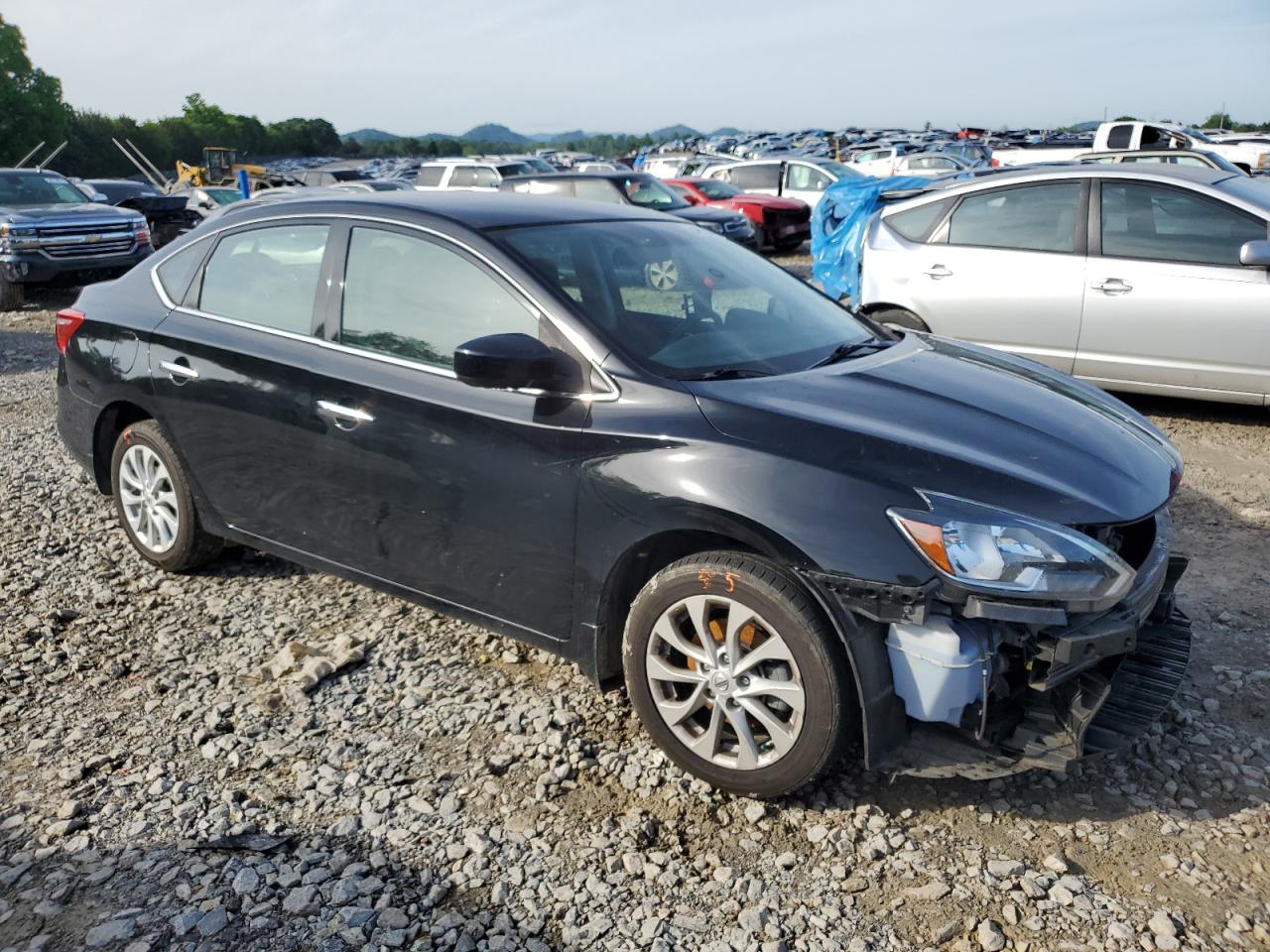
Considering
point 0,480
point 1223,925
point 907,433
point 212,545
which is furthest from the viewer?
point 0,480

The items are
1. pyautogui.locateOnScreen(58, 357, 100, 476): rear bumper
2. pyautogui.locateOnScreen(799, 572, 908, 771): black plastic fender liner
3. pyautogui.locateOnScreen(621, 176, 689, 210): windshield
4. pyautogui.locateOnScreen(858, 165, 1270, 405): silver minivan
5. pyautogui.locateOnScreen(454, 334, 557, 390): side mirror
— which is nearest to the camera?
pyautogui.locateOnScreen(799, 572, 908, 771): black plastic fender liner

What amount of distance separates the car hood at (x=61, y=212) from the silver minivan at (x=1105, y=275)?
1084cm

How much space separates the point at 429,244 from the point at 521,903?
2.18m

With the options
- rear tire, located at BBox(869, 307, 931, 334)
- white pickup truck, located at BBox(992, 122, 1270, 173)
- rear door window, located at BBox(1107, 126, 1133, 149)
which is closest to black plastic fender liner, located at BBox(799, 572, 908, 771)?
rear tire, located at BBox(869, 307, 931, 334)

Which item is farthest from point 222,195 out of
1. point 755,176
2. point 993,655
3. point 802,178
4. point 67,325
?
point 993,655

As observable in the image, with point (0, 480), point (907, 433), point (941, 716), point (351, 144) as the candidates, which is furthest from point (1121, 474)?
point (351, 144)

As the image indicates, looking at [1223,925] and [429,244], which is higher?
[429,244]

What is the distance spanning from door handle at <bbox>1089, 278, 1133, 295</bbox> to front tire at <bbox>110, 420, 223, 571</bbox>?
542cm

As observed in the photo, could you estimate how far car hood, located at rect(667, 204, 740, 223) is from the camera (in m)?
15.5

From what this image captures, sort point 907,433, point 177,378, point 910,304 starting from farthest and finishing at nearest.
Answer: point 910,304
point 177,378
point 907,433

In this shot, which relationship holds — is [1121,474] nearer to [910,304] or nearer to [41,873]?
[41,873]

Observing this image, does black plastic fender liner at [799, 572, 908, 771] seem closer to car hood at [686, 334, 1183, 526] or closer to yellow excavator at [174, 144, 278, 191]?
car hood at [686, 334, 1183, 526]

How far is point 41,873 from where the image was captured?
9.45ft

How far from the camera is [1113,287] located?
675 centimetres
